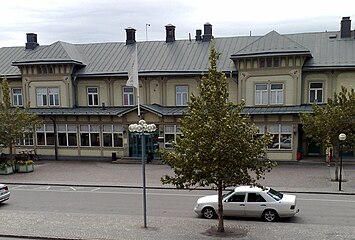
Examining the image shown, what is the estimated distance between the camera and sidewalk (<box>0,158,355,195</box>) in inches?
893

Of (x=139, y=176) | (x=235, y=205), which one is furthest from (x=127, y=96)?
(x=235, y=205)

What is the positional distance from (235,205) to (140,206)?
5.08 m

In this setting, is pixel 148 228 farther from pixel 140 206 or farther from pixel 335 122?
pixel 335 122

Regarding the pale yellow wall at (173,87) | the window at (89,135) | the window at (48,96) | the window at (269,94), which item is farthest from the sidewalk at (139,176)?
the window at (48,96)

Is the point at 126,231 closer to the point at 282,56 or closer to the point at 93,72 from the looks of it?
the point at 282,56

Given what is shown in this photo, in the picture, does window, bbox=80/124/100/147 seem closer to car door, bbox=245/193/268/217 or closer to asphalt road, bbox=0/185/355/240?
asphalt road, bbox=0/185/355/240

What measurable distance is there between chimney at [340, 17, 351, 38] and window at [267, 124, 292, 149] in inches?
407

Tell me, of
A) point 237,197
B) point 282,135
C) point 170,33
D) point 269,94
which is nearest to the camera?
point 237,197

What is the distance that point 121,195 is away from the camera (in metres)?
21.2

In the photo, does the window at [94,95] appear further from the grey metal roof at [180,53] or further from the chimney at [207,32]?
the chimney at [207,32]

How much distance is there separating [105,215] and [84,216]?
35.5 inches

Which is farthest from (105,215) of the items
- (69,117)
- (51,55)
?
(51,55)

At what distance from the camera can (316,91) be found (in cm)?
3133

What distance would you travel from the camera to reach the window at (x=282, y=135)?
30.5m
